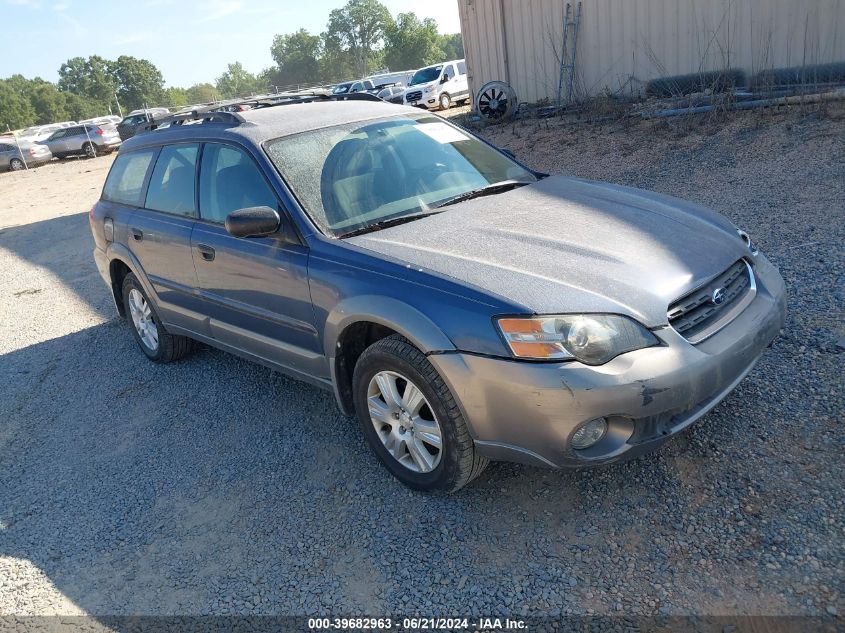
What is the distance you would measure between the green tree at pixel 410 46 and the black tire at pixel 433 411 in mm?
101974

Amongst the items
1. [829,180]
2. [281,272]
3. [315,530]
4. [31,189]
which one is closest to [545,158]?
[829,180]

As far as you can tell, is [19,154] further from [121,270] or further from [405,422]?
[405,422]

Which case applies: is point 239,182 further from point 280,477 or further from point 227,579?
point 227,579

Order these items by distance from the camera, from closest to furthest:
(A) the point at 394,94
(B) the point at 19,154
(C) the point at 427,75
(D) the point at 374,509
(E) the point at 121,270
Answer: (D) the point at 374,509
(E) the point at 121,270
(A) the point at 394,94
(C) the point at 427,75
(B) the point at 19,154

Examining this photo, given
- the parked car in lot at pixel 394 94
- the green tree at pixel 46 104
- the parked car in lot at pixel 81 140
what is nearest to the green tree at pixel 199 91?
the green tree at pixel 46 104

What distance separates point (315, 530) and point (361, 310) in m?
1.06

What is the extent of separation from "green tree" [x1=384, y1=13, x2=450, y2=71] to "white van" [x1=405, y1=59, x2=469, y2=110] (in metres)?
78.5

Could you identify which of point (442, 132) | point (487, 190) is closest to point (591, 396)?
point (487, 190)

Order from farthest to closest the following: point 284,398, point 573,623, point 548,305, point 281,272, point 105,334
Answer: point 105,334, point 284,398, point 281,272, point 548,305, point 573,623

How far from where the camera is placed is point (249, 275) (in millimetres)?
3783

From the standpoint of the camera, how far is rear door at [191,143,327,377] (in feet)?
11.6

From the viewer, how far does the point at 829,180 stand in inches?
262

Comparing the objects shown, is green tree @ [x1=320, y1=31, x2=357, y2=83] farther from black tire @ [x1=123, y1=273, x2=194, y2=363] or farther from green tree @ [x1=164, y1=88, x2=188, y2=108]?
black tire @ [x1=123, y1=273, x2=194, y2=363]

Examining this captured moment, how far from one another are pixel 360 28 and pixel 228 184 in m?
128
